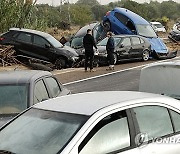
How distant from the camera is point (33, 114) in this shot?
512cm

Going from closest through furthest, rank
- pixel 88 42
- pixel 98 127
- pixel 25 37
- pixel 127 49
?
pixel 98 127 → pixel 88 42 → pixel 25 37 → pixel 127 49

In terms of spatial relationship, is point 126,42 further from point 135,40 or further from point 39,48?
point 39,48

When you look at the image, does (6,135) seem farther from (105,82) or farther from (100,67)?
(100,67)

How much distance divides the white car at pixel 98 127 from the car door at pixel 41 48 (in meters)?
16.4

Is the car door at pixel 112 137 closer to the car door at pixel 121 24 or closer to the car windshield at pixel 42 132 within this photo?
the car windshield at pixel 42 132

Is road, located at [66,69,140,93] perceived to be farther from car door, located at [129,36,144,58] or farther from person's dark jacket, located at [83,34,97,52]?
car door, located at [129,36,144,58]

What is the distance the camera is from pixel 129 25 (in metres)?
28.3

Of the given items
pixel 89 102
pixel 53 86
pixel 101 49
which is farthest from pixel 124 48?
pixel 89 102

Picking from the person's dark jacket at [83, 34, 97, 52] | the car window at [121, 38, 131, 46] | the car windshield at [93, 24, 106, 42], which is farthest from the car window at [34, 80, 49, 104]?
the car windshield at [93, 24, 106, 42]

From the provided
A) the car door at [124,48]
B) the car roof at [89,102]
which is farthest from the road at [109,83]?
the car roof at [89,102]

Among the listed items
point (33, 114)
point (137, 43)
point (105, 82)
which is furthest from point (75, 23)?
point (33, 114)

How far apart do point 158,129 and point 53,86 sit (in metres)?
3.86

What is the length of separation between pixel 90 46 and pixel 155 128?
14.5 m

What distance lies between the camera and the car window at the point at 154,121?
5012mm
